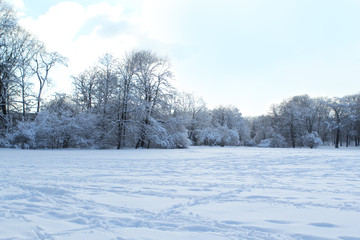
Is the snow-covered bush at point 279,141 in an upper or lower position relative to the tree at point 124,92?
lower

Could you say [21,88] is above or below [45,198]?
above

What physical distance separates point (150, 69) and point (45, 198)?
22.3 m

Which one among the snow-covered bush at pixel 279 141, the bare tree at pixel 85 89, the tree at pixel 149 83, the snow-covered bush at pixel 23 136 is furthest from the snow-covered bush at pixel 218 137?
the snow-covered bush at pixel 23 136

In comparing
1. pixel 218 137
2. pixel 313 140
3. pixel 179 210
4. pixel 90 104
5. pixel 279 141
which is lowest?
pixel 179 210

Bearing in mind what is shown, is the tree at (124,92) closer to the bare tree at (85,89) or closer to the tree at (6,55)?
the bare tree at (85,89)

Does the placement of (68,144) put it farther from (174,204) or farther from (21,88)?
(174,204)

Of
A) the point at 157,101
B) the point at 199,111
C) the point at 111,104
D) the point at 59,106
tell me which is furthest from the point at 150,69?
the point at 199,111

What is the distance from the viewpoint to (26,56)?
22.7 meters

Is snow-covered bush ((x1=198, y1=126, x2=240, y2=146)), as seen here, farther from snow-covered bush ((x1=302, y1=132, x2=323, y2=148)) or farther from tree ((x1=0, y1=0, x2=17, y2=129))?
tree ((x1=0, y1=0, x2=17, y2=129))

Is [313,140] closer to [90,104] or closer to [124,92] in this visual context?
[124,92]

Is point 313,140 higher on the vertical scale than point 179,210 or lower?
higher

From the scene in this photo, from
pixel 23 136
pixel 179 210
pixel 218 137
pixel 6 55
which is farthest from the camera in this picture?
pixel 218 137

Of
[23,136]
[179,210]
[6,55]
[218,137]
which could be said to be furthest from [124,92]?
[218,137]

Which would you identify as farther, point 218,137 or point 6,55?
point 218,137
